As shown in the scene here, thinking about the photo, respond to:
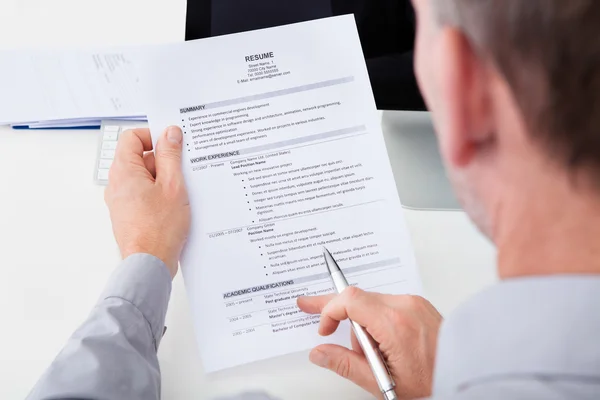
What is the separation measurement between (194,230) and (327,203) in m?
0.17

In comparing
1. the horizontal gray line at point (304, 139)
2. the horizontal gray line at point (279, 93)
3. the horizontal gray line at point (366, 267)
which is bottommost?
the horizontal gray line at point (366, 267)

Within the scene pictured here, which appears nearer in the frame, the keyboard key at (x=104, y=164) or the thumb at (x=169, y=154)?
the thumb at (x=169, y=154)

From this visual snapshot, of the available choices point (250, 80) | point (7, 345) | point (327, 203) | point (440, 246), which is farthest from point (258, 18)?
point (7, 345)

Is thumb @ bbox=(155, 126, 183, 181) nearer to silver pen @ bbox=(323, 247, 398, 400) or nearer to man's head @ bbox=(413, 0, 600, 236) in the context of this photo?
silver pen @ bbox=(323, 247, 398, 400)

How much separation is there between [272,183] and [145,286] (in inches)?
7.6

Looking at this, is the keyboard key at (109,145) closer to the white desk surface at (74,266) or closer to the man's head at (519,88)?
the white desk surface at (74,266)

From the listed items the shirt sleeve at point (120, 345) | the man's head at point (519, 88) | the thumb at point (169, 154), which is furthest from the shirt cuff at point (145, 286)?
the man's head at point (519, 88)

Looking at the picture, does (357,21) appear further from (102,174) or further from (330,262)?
(102,174)

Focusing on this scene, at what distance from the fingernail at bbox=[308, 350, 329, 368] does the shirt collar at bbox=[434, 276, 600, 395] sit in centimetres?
30

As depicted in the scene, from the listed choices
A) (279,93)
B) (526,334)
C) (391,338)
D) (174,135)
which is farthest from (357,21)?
(526,334)

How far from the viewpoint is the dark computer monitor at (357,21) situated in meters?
0.84

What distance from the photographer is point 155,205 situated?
0.78 meters

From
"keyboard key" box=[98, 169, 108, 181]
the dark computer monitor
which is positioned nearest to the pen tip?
the dark computer monitor

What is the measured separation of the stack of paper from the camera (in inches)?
39.6
